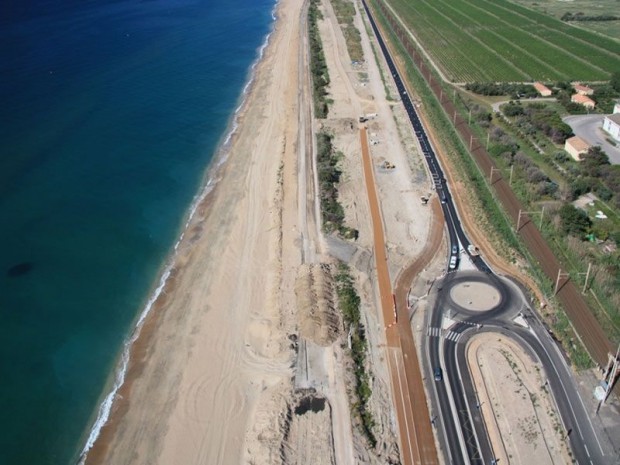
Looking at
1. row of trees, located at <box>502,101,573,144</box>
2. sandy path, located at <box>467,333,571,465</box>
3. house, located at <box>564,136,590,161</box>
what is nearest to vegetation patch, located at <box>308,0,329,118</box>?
row of trees, located at <box>502,101,573,144</box>

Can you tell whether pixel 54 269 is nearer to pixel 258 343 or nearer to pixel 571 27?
pixel 258 343

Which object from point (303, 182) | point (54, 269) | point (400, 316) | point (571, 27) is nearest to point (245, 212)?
point (303, 182)

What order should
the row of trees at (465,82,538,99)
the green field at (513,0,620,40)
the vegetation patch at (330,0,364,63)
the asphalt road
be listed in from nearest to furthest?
1. the asphalt road
2. the row of trees at (465,82,538,99)
3. the vegetation patch at (330,0,364,63)
4. the green field at (513,0,620,40)

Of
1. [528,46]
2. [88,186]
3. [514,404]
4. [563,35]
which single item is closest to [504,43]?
[528,46]

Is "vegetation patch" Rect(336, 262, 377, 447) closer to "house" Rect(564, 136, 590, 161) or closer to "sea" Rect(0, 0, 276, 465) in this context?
"sea" Rect(0, 0, 276, 465)

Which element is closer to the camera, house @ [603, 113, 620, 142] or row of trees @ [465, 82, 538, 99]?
house @ [603, 113, 620, 142]

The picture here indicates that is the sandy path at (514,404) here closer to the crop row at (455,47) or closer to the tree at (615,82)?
the tree at (615,82)

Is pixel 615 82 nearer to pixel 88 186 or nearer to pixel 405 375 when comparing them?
pixel 405 375
